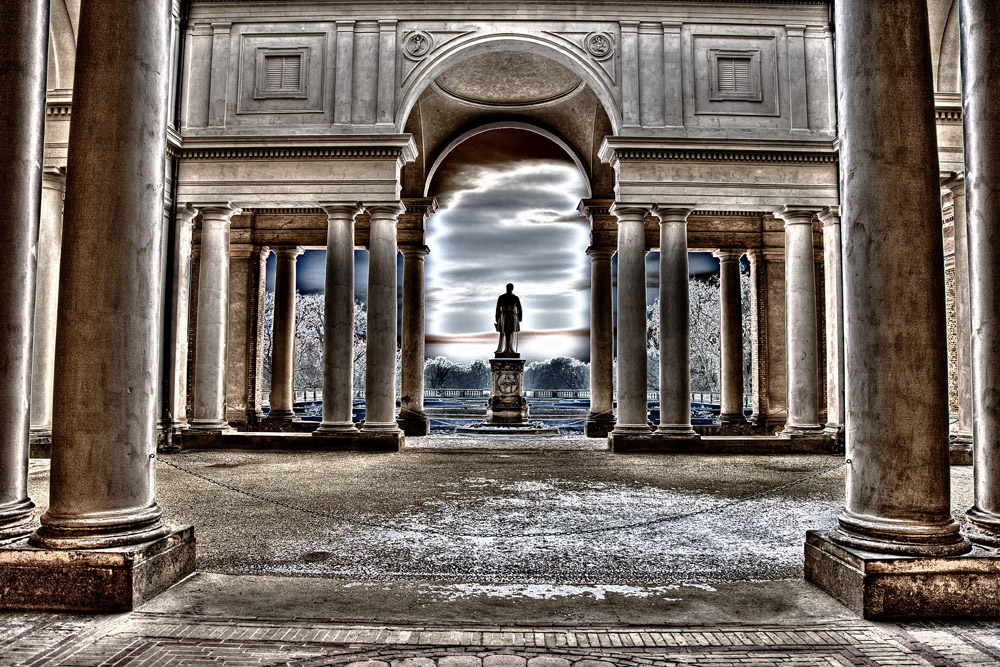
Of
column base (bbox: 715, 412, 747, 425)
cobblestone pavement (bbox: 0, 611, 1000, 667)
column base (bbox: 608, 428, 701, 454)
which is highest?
column base (bbox: 715, 412, 747, 425)

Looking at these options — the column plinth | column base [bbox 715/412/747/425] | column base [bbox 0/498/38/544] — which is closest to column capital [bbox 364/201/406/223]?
column base [bbox 0/498/38/544]

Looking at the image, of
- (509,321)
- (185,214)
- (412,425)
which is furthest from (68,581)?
(509,321)

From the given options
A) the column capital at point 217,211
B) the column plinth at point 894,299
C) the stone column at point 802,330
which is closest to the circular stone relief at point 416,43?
the column capital at point 217,211

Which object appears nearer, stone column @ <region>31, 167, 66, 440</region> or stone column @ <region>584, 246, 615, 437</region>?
stone column @ <region>31, 167, 66, 440</region>

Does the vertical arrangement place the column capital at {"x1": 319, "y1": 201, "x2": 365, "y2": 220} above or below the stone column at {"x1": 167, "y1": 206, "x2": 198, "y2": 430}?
above

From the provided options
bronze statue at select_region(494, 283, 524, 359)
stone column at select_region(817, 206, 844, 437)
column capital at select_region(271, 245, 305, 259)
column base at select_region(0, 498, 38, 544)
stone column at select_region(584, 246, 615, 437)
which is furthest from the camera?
bronze statue at select_region(494, 283, 524, 359)

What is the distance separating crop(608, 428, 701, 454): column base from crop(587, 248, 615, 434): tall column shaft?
5178 mm

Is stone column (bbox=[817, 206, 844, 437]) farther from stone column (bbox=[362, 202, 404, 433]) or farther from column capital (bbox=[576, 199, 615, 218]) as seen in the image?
stone column (bbox=[362, 202, 404, 433])

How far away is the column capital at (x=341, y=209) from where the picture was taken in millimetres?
18594

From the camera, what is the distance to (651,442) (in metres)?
18.1

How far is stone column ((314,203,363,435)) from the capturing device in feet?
60.4

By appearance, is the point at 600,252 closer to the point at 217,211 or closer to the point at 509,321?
the point at 509,321

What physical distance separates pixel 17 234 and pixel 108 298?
1.28 meters

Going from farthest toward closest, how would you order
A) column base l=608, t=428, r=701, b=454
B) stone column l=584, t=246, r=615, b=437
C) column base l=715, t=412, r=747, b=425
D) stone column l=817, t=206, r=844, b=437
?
column base l=715, t=412, r=747, b=425 < stone column l=584, t=246, r=615, b=437 < stone column l=817, t=206, r=844, b=437 < column base l=608, t=428, r=701, b=454
